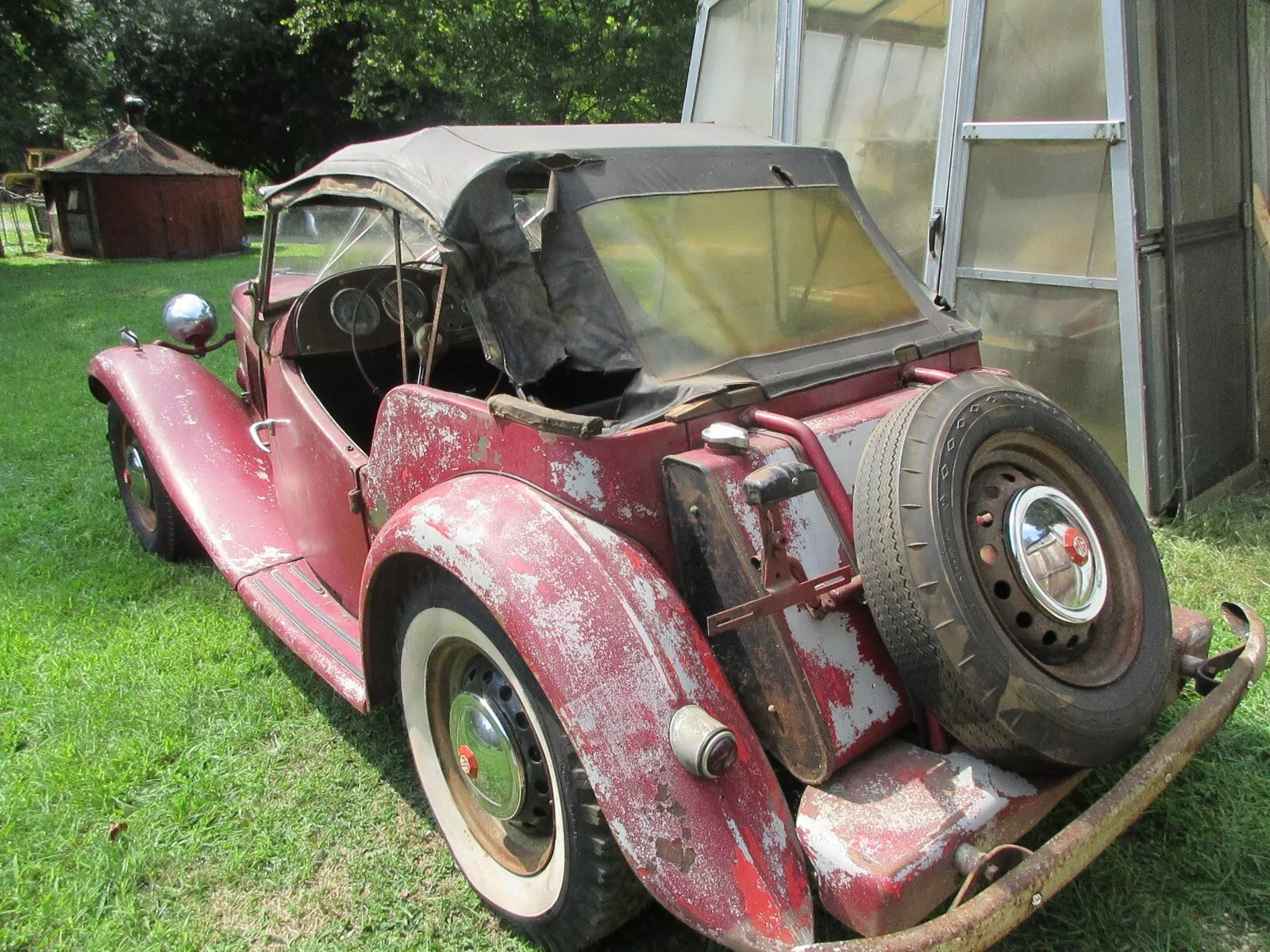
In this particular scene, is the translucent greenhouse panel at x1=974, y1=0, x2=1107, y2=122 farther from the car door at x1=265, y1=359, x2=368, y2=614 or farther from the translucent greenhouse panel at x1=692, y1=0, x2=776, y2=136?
the car door at x1=265, y1=359, x2=368, y2=614

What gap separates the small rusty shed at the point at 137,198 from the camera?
17.9 meters

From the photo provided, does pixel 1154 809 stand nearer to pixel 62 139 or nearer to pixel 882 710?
pixel 882 710

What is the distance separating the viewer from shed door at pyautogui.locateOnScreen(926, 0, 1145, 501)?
4.51 m

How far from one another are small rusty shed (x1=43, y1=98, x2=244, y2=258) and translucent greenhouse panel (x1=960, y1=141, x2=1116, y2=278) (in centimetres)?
1729

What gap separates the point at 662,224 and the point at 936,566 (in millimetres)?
1302

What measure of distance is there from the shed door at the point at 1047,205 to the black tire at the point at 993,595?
2.55m

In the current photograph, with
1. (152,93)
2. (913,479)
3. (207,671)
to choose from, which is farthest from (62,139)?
(913,479)

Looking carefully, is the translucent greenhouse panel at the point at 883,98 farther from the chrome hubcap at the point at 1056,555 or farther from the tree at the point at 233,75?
the tree at the point at 233,75

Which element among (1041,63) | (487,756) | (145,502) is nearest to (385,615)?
(487,756)

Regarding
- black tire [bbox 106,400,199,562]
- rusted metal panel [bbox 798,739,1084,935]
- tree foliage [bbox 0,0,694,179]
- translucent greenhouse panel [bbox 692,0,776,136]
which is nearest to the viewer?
rusted metal panel [bbox 798,739,1084,935]

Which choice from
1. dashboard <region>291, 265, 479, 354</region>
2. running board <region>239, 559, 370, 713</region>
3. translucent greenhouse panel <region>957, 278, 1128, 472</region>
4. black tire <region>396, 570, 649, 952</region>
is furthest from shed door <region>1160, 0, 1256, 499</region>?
running board <region>239, 559, 370, 713</region>

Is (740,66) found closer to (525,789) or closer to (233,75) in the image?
(525,789)

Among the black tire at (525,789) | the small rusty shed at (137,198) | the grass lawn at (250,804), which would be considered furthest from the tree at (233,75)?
the black tire at (525,789)

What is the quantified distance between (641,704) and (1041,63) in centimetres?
420
